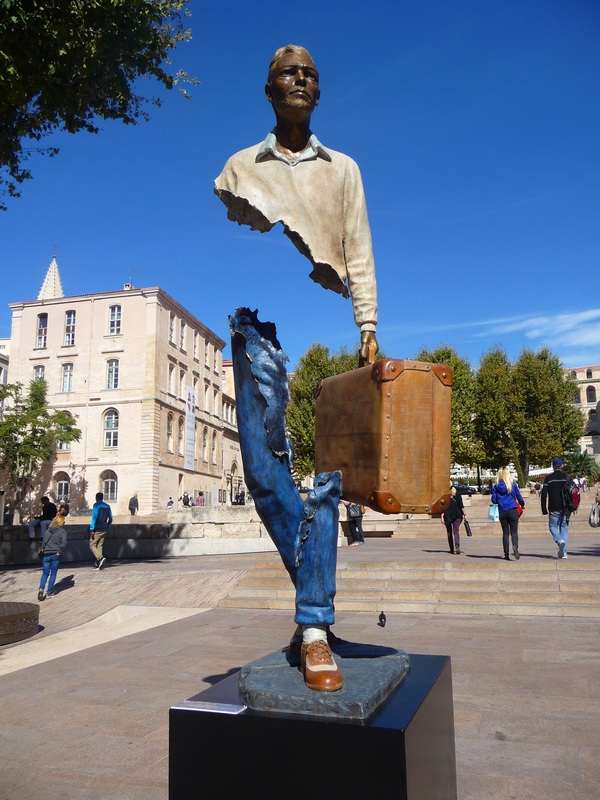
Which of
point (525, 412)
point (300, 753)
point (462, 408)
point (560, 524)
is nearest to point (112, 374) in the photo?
point (462, 408)

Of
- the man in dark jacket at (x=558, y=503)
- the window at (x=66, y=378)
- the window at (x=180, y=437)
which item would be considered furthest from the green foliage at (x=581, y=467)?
the man in dark jacket at (x=558, y=503)

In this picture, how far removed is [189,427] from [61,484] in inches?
386

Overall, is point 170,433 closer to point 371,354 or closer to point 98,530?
point 98,530

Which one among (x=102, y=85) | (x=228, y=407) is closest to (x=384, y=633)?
(x=102, y=85)

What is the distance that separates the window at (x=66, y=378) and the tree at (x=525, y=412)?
96.9 feet

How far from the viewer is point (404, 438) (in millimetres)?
2230

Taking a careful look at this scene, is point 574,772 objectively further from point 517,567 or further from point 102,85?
point 102,85

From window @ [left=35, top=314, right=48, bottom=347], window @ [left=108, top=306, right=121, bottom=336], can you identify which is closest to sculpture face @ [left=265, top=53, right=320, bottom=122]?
window @ [left=108, top=306, right=121, bottom=336]

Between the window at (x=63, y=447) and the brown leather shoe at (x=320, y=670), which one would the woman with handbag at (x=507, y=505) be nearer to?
the brown leather shoe at (x=320, y=670)

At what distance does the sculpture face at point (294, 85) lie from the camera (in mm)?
2771

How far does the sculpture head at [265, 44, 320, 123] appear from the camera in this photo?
2.77 meters

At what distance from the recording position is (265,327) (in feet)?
8.63

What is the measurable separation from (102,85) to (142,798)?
1095cm

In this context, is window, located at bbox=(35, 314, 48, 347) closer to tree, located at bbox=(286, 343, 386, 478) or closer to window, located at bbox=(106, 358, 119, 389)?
window, located at bbox=(106, 358, 119, 389)
